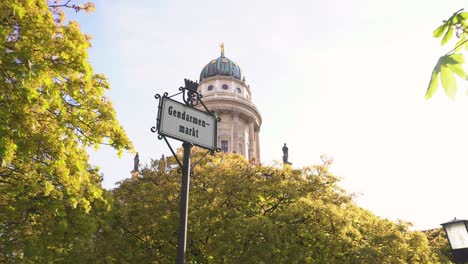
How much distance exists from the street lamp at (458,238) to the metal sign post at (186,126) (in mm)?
7757

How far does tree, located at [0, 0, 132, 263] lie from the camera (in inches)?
347

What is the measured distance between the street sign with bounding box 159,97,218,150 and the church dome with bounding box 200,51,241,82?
1925 inches

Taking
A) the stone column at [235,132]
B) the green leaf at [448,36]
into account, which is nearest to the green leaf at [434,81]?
the green leaf at [448,36]

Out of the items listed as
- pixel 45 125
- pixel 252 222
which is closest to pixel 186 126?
pixel 45 125

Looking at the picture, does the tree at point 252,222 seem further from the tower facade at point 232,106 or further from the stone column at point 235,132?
the tower facade at point 232,106

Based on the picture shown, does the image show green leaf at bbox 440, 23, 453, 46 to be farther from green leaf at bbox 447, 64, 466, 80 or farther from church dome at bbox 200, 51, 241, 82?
church dome at bbox 200, 51, 241, 82

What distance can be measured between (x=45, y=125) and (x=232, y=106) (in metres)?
41.2

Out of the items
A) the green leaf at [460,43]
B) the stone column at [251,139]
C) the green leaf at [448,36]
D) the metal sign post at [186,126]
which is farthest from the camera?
the stone column at [251,139]

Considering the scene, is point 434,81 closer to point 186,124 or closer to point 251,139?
point 186,124

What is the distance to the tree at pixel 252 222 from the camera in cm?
1584

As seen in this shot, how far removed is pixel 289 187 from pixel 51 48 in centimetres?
1236

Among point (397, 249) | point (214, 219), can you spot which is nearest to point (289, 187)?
point (214, 219)

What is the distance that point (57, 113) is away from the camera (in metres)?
10.7

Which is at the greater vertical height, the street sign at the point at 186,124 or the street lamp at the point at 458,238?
the street sign at the point at 186,124
